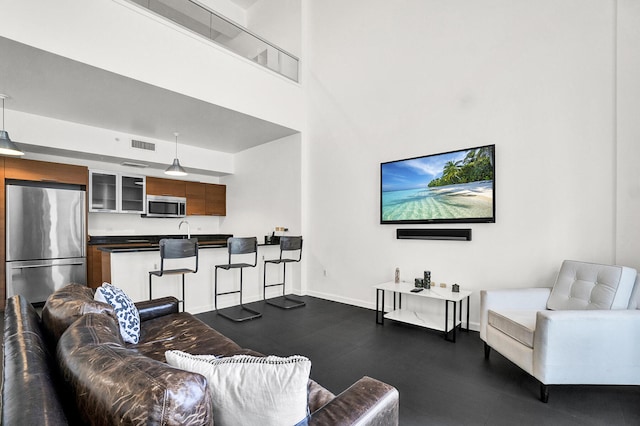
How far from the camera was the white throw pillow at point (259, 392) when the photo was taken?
2.97 feet

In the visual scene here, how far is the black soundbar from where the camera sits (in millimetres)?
3654

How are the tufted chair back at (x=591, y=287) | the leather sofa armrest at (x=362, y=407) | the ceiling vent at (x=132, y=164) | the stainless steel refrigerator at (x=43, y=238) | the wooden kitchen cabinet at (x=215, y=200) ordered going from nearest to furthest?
1. the leather sofa armrest at (x=362, y=407)
2. the tufted chair back at (x=591, y=287)
3. the stainless steel refrigerator at (x=43, y=238)
4. the ceiling vent at (x=132, y=164)
5. the wooden kitchen cabinet at (x=215, y=200)

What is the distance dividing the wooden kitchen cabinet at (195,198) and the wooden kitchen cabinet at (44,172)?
1859 millimetres

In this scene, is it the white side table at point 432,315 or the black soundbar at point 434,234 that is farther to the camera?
the black soundbar at point 434,234

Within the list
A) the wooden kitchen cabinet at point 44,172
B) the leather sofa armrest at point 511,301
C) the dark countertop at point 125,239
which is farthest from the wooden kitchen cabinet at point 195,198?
the leather sofa armrest at point 511,301

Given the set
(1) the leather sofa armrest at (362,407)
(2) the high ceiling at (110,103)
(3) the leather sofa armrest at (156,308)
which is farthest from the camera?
(2) the high ceiling at (110,103)

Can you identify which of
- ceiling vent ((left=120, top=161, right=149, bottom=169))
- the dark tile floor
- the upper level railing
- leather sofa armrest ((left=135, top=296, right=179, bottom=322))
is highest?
the upper level railing

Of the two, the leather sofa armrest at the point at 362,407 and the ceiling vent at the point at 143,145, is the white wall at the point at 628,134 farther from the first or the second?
the ceiling vent at the point at 143,145

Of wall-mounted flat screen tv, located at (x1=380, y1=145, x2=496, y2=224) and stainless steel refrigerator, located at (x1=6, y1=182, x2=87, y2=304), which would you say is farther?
stainless steel refrigerator, located at (x1=6, y1=182, x2=87, y2=304)

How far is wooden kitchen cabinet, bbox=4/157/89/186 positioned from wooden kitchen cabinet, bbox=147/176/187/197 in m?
1.13

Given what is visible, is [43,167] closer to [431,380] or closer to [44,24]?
[44,24]

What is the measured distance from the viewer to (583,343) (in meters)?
2.13

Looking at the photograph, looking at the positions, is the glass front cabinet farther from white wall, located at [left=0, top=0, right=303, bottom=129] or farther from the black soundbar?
the black soundbar

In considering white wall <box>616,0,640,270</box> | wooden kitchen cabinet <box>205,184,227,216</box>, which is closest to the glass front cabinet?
wooden kitchen cabinet <box>205,184,227,216</box>
